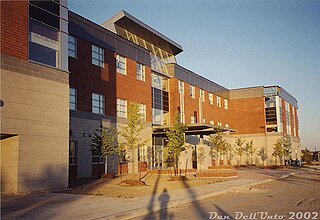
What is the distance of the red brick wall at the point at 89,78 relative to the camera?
27344 millimetres

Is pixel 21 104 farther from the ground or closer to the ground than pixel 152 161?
farther from the ground

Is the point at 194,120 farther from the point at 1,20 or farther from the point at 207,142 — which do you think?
the point at 1,20

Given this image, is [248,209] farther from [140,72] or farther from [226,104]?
[226,104]

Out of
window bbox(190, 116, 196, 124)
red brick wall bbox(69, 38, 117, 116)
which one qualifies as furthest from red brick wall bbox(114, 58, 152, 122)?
window bbox(190, 116, 196, 124)

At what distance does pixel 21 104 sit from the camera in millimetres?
15906

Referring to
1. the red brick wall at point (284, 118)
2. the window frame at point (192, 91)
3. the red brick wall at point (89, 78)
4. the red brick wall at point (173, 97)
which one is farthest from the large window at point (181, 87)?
the red brick wall at point (284, 118)

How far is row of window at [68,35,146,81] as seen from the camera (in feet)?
89.2

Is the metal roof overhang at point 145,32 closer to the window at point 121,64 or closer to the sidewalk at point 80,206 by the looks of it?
the window at point 121,64

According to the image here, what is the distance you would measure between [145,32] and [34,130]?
25.5 meters

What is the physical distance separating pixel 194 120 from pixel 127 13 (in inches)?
701

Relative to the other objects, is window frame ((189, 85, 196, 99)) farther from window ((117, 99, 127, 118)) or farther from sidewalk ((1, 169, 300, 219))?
sidewalk ((1, 169, 300, 219))

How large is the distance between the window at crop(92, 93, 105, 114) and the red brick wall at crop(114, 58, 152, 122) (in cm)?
231

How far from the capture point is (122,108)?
107 ft

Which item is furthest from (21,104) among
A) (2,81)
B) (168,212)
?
(168,212)
